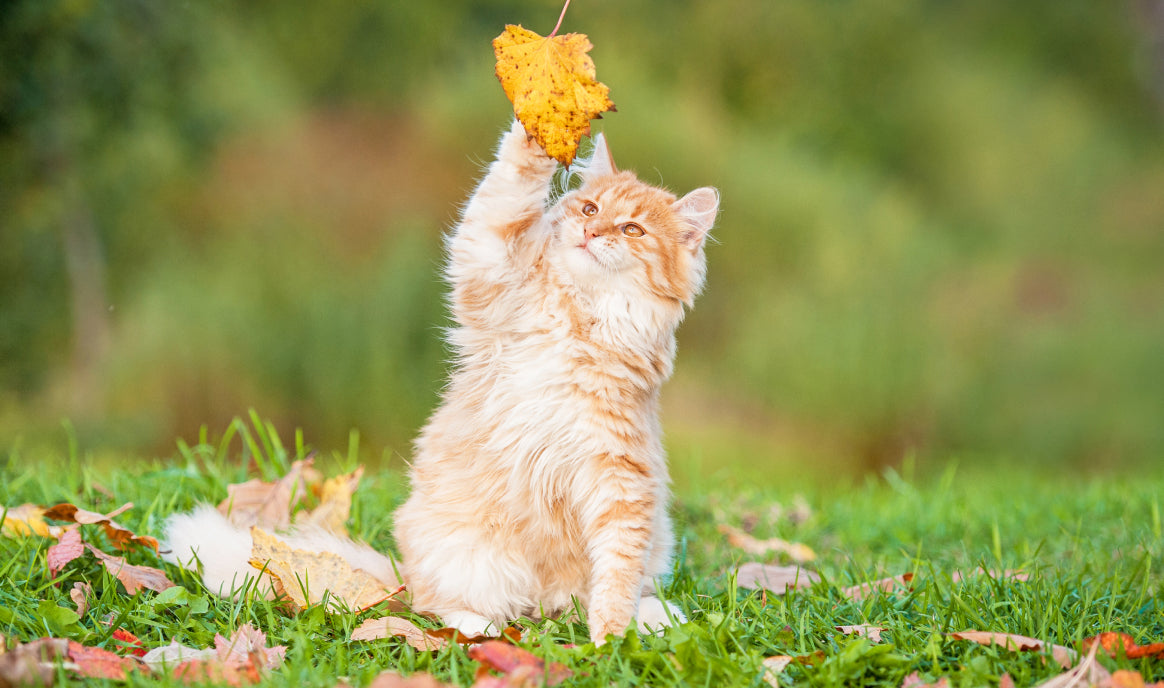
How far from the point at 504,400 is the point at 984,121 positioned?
261 inches

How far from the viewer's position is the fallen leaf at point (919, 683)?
6.00 ft

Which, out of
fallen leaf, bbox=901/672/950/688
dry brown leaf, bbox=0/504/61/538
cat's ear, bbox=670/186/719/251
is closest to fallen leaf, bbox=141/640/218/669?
dry brown leaf, bbox=0/504/61/538

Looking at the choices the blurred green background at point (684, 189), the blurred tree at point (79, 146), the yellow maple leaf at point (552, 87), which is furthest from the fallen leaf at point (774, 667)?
the blurred tree at point (79, 146)

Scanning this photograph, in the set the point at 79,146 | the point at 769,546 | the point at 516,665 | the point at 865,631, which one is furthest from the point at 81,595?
the point at 79,146

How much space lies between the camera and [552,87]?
7.19 ft

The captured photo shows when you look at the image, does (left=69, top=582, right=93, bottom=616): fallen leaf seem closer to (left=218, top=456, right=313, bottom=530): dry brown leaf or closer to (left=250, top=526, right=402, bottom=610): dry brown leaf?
(left=250, top=526, right=402, bottom=610): dry brown leaf

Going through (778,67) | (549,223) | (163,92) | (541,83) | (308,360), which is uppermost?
(778,67)

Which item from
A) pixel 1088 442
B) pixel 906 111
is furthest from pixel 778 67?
pixel 1088 442

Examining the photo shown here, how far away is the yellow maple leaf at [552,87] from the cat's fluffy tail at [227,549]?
1.13 metres

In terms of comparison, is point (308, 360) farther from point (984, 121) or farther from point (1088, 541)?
point (984, 121)

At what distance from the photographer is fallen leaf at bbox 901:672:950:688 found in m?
1.83

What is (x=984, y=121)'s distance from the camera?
775cm

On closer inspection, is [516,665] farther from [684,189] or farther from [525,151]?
[684,189]

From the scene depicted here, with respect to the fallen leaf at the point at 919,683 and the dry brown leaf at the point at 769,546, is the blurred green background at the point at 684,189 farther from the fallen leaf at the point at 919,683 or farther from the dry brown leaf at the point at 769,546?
the fallen leaf at the point at 919,683
